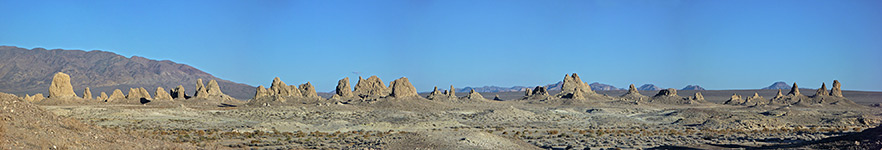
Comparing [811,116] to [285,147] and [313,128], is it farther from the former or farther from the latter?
[285,147]

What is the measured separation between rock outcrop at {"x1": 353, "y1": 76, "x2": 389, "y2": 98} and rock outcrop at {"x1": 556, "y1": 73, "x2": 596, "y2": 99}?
90.1ft

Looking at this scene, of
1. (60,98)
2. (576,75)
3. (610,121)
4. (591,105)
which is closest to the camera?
(610,121)

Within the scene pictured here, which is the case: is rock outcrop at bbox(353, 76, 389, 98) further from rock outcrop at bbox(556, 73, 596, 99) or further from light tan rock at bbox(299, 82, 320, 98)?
rock outcrop at bbox(556, 73, 596, 99)

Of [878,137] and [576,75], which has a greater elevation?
[576,75]

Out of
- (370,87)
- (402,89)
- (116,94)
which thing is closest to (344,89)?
(370,87)

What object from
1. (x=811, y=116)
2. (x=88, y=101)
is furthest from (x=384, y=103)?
(x=811, y=116)

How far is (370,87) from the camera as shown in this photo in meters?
92.6

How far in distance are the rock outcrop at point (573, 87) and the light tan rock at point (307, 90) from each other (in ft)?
→ 125

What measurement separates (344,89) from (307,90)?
7.01m

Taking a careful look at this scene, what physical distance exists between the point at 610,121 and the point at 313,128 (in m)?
26.4

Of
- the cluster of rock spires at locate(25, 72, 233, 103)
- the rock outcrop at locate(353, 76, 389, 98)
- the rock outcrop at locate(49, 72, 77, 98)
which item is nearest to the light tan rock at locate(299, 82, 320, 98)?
the rock outcrop at locate(353, 76, 389, 98)

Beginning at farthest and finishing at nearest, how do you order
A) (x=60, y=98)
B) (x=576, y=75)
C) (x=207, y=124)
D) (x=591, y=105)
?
(x=576, y=75), (x=591, y=105), (x=60, y=98), (x=207, y=124)

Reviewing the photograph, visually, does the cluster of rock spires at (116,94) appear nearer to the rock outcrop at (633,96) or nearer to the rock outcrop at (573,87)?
the rock outcrop at (573,87)

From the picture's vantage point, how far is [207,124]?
48719 millimetres
